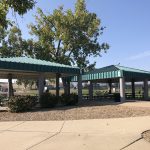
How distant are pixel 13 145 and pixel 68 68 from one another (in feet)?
54.6

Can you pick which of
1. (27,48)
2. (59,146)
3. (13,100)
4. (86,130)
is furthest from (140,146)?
(27,48)

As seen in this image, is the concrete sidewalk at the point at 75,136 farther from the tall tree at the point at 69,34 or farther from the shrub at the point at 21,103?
the tall tree at the point at 69,34

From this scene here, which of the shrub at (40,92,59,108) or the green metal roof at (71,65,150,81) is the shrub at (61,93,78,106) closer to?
the shrub at (40,92,59,108)

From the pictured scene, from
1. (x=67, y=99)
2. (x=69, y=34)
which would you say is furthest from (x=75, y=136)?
(x=69, y=34)

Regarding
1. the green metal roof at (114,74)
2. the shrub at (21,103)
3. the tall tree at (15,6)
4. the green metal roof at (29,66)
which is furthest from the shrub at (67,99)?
the tall tree at (15,6)

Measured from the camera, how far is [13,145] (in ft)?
28.8

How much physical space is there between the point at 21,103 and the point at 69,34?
2304 cm

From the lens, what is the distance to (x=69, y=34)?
42000 mm

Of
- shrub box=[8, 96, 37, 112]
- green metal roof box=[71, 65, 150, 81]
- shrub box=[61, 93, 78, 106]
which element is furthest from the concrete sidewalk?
green metal roof box=[71, 65, 150, 81]

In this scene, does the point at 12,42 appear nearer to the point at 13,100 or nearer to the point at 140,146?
the point at 13,100

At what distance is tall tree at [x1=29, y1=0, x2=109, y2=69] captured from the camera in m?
42.6

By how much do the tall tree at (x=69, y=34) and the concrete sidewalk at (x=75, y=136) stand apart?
30.5 meters

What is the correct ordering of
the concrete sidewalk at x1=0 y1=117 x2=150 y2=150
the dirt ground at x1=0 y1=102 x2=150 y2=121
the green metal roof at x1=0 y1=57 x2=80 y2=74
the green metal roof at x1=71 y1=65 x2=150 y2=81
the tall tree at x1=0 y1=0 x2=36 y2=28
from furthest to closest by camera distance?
the green metal roof at x1=71 y1=65 x2=150 y2=81, the green metal roof at x1=0 y1=57 x2=80 y2=74, the dirt ground at x1=0 y1=102 x2=150 y2=121, the concrete sidewalk at x1=0 y1=117 x2=150 y2=150, the tall tree at x1=0 y1=0 x2=36 y2=28

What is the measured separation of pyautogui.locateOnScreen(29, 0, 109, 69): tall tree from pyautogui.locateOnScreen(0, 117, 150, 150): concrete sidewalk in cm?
3051
